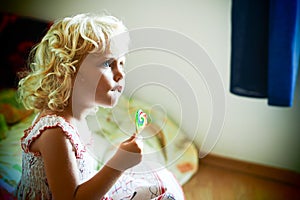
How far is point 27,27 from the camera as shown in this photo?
176 cm

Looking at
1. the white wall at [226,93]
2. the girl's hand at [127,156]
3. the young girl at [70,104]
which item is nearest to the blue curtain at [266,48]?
the white wall at [226,93]

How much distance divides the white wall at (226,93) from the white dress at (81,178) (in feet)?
2.14

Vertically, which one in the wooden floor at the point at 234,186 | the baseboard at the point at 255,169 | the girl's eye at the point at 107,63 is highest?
the girl's eye at the point at 107,63

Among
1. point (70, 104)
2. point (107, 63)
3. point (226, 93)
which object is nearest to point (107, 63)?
point (107, 63)

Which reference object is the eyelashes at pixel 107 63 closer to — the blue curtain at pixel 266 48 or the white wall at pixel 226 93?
the blue curtain at pixel 266 48

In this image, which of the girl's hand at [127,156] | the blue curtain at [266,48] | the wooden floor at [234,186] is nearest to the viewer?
the girl's hand at [127,156]

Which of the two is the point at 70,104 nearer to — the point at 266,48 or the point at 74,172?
the point at 74,172

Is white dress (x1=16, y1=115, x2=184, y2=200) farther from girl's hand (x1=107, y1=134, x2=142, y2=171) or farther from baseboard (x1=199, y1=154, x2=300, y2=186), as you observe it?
baseboard (x1=199, y1=154, x2=300, y2=186)

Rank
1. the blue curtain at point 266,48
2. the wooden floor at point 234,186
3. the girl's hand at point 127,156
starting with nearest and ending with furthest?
1. the girl's hand at point 127,156
2. the blue curtain at point 266,48
3. the wooden floor at point 234,186

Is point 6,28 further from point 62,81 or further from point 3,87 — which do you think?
point 62,81

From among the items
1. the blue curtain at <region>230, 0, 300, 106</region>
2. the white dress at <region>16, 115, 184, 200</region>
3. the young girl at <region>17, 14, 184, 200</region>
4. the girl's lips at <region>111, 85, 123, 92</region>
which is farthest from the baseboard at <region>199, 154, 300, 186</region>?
the girl's lips at <region>111, 85, 123, 92</region>

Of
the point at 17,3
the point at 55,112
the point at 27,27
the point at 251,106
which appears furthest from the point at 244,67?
the point at 17,3

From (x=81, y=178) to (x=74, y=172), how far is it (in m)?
0.10

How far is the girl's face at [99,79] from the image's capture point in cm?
81
